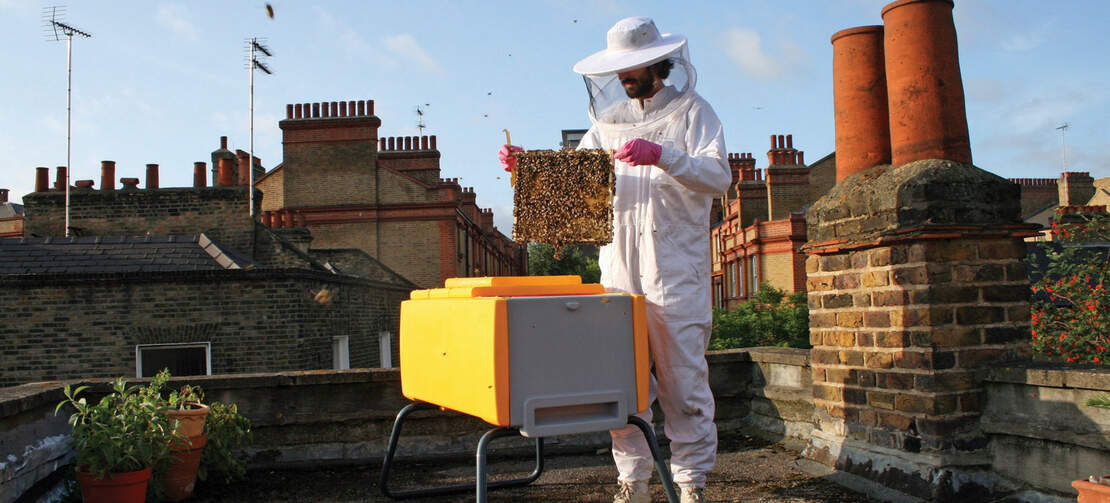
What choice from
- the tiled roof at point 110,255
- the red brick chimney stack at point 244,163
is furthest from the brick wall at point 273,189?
the tiled roof at point 110,255

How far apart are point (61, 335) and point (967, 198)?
1322cm

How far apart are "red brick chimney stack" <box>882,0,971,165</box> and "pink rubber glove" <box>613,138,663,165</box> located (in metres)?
1.57

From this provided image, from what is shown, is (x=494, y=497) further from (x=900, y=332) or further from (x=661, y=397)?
(x=900, y=332)

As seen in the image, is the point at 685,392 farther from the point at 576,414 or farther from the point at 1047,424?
the point at 1047,424

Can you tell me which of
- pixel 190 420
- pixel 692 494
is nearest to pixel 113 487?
pixel 190 420

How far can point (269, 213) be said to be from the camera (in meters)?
22.8

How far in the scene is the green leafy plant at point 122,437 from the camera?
350cm

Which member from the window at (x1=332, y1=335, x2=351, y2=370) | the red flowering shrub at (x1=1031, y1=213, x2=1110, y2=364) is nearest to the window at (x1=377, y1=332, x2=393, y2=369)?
the window at (x1=332, y1=335, x2=351, y2=370)

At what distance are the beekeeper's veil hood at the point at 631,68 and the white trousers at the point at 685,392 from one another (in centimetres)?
92

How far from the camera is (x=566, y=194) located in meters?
3.19

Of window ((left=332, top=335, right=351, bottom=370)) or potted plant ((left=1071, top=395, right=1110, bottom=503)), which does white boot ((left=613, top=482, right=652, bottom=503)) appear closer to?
potted plant ((left=1071, top=395, right=1110, bottom=503))

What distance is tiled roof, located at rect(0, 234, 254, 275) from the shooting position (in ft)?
43.2

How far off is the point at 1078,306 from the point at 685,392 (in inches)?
166

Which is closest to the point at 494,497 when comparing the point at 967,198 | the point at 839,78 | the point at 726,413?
the point at 726,413
